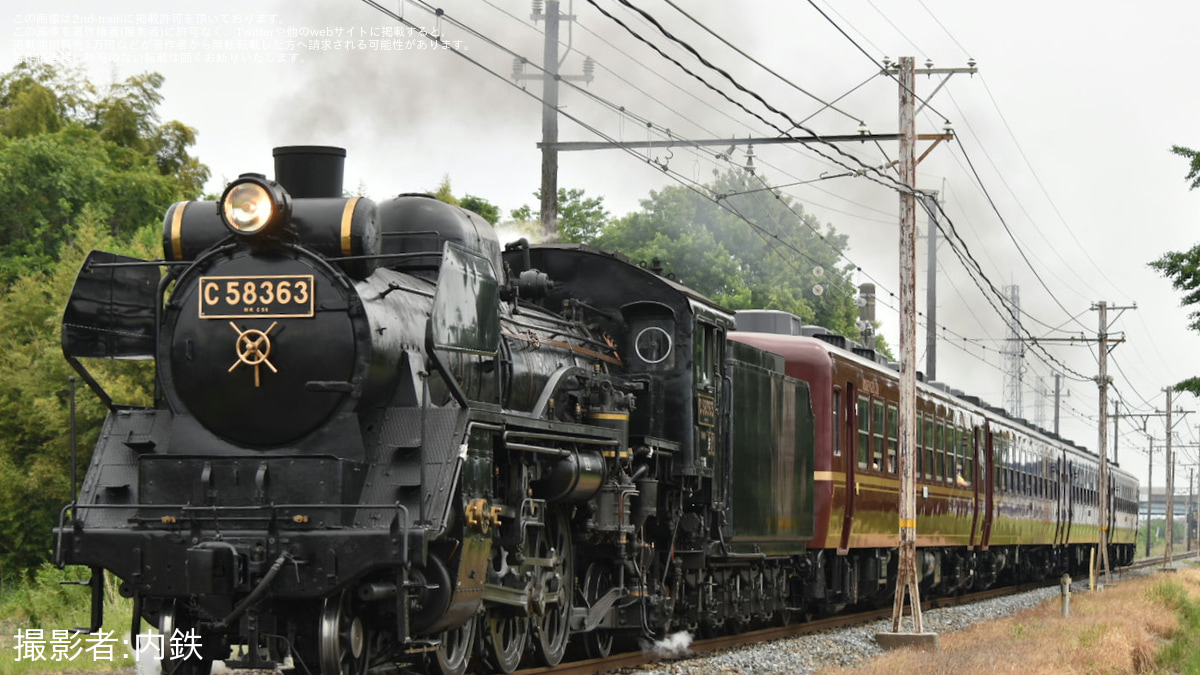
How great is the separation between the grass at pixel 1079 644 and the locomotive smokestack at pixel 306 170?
5.52 metres

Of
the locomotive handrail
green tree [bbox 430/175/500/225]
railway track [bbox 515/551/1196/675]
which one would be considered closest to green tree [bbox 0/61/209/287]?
green tree [bbox 430/175/500/225]

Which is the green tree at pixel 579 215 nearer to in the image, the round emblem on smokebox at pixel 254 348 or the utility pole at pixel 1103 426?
the utility pole at pixel 1103 426

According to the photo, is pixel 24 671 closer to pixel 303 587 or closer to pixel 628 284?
pixel 303 587

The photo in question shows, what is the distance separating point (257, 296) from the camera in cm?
893

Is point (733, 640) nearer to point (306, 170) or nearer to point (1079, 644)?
point (1079, 644)

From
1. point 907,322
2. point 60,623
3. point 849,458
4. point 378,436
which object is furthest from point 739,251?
point 378,436

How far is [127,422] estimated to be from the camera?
933 cm

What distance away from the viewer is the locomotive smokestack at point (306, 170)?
950 centimetres

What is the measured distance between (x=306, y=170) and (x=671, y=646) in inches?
257

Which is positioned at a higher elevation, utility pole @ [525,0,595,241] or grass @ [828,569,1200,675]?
utility pole @ [525,0,595,241]

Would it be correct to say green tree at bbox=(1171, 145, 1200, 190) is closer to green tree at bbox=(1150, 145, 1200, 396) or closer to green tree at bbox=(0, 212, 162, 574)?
green tree at bbox=(1150, 145, 1200, 396)

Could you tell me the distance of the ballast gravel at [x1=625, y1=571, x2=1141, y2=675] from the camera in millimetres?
12698

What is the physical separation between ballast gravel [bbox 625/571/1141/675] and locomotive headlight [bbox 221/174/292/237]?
5.21 meters

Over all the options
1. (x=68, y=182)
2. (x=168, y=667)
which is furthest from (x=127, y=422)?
(x=68, y=182)
